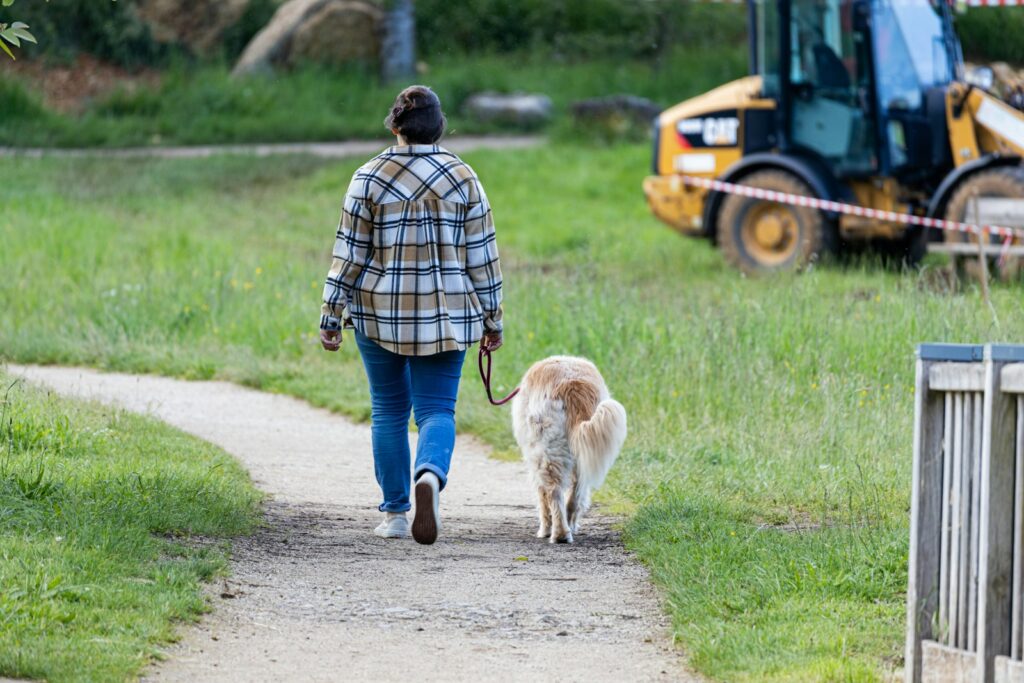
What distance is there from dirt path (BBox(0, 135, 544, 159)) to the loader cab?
28.3 ft

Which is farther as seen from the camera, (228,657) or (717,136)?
(717,136)

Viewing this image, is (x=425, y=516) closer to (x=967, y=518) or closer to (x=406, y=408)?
(x=406, y=408)

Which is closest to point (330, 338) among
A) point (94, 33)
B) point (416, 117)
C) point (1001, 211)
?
point (416, 117)

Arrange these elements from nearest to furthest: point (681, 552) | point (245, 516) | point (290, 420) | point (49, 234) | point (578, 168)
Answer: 1. point (681, 552)
2. point (245, 516)
3. point (290, 420)
4. point (49, 234)
5. point (578, 168)

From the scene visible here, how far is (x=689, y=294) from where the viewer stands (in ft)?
45.1

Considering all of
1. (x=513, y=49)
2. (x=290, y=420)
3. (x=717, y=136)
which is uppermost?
(x=513, y=49)

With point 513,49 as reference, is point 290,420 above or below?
below

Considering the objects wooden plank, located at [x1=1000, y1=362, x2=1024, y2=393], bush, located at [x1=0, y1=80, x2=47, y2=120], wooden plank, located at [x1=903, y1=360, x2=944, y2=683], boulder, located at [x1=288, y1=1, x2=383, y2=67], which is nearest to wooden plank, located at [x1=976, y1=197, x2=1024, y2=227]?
wooden plank, located at [x1=903, y1=360, x2=944, y2=683]

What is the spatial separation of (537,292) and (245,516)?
6133 mm

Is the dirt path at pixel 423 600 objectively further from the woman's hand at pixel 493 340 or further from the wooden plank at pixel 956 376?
the wooden plank at pixel 956 376

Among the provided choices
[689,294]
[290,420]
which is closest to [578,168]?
[689,294]

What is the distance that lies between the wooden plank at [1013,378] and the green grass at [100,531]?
2619 millimetres

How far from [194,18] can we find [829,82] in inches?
717

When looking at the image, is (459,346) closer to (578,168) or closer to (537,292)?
(537,292)
